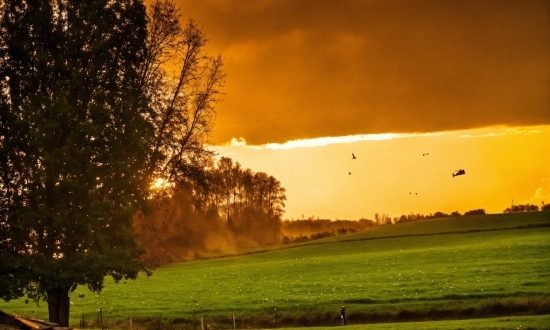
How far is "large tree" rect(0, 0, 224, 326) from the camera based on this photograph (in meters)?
28.1

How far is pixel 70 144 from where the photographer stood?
28719mm

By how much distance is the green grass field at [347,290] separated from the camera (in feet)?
170

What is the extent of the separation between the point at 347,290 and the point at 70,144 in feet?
125

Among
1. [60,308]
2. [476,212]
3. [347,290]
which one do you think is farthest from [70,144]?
[476,212]

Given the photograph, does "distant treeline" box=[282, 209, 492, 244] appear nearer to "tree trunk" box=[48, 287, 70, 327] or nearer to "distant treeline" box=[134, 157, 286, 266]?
"distant treeline" box=[134, 157, 286, 266]

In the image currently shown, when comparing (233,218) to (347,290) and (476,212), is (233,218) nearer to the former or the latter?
(476,212)

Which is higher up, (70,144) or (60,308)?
(70,144)

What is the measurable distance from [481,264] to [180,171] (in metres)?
46.1

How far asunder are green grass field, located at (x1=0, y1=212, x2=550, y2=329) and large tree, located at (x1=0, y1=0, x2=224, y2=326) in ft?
68.5

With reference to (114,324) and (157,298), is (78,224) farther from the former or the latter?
(157,298)

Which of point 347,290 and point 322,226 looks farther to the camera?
point 322,226

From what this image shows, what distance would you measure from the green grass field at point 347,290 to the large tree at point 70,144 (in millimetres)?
20893

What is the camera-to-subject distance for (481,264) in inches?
2707

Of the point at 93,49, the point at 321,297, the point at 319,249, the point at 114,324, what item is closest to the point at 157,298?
the point at 114,324
